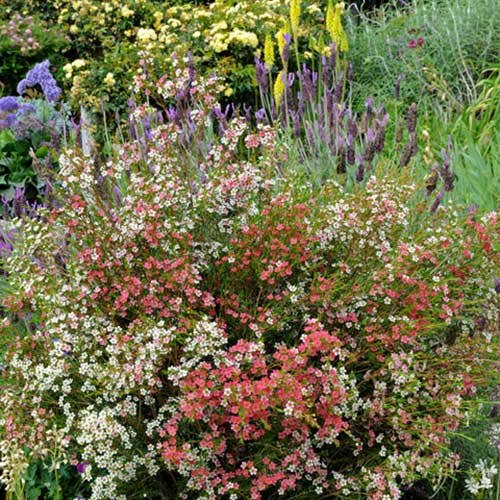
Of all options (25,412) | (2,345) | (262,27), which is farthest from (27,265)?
(262,27)

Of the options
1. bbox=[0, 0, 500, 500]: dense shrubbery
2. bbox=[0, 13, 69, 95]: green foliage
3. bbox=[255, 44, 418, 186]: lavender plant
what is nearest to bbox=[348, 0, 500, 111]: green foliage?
bbox=[255, 44, 418, 186]: lavender plant

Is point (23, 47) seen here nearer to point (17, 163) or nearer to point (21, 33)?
point (21, 33)

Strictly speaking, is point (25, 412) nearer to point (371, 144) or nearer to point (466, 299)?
point (466, 299)

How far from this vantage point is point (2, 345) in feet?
9.89

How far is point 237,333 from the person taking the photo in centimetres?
295

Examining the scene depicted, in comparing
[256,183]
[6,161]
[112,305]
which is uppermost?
[256,183]

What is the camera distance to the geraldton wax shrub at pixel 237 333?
257 cm

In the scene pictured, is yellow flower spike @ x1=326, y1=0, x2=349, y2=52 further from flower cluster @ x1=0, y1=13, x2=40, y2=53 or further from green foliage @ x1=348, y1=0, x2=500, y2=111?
flower cluster @ x1=0, y1=13, x2=40, y2=53

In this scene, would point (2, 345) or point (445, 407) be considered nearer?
point (445, 407)

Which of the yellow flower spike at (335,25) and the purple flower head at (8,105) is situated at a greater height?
the yellow flower spike at (335,25)

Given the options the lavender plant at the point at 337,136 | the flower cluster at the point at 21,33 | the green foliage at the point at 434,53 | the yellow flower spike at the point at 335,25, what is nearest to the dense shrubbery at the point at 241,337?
the lavender plant at the point at 337,136

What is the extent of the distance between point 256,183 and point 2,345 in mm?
1098

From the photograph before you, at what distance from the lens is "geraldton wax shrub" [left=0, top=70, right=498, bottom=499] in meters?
2.57

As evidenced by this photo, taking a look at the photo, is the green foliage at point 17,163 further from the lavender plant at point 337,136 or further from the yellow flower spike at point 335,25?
the yellow flower spike at point 335,25
